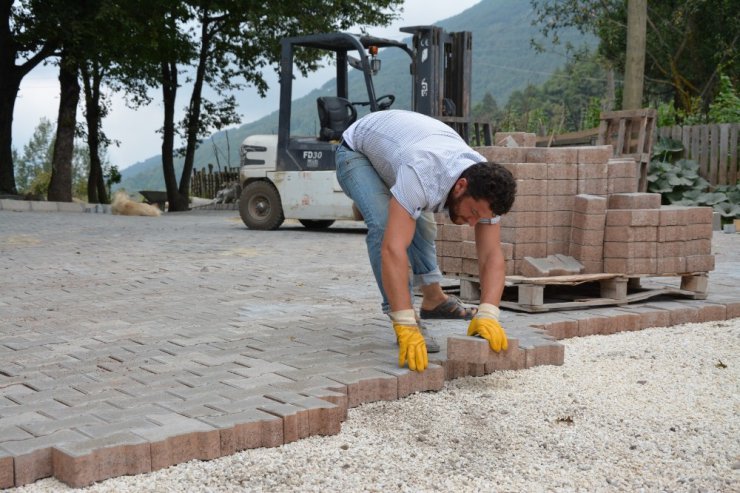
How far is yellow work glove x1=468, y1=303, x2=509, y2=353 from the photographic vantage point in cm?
445

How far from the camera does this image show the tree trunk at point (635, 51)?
1577 cm

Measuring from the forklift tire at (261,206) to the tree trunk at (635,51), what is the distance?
687cm

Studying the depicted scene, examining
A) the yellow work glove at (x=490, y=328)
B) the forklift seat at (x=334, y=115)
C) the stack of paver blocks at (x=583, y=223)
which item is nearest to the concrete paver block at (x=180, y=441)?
the yellow work glove at (x=490, y=328)

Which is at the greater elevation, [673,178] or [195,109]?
[195,109]

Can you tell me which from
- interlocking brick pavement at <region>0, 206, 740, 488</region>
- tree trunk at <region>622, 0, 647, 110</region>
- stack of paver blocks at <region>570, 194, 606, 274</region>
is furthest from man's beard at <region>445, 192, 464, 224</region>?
tree trunk at <region>622, 0, 647, 110</region>

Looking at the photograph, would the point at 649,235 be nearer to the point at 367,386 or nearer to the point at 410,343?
the point at 410,343

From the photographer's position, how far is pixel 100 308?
6.50 metres

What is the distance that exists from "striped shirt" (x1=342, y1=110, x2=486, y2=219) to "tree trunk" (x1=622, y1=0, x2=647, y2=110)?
12.2 meters

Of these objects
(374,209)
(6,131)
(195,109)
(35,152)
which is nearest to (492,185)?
(374,209)

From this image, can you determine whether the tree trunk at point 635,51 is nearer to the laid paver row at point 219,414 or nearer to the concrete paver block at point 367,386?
the laid paver row at point 219,414

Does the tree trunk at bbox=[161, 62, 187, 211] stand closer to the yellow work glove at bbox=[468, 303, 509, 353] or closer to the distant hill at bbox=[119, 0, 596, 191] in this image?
the yellow work glove at bbox=[468, 303, 509, 353]

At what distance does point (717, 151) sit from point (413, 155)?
1372 cm

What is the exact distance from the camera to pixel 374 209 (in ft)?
15.9

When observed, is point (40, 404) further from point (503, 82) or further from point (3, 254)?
point (503, 82)
